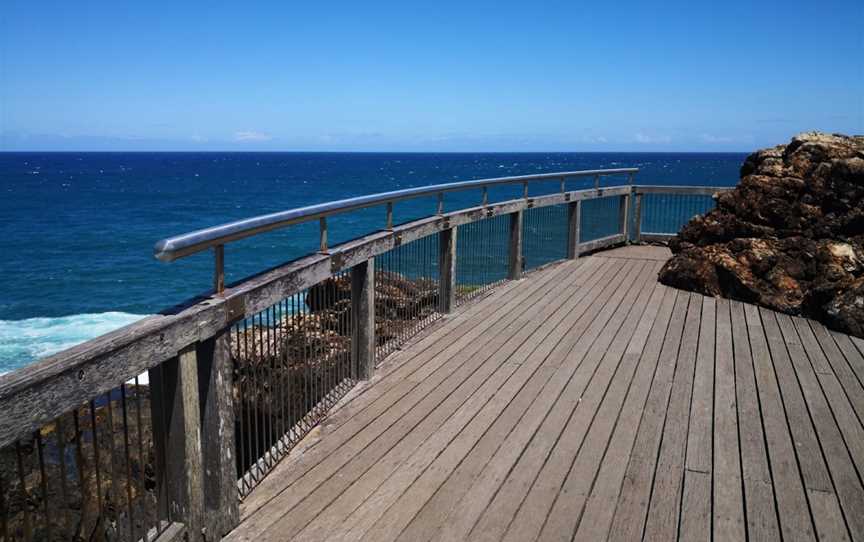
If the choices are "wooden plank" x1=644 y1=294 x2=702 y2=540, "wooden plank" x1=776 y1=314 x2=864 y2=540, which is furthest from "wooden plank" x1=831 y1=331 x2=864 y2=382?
"wooden plank" x1=644 y1=294 x2=702 y2=540

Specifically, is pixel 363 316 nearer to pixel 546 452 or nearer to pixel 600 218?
pixel 546 452

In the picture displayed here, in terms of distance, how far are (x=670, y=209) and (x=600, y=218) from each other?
1746 mm

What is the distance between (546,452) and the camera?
365cm

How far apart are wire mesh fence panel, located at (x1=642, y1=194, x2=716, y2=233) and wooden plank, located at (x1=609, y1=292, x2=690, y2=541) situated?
5976 millimetres

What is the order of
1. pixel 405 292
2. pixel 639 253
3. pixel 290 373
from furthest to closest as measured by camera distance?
1. pixel 639 253
2. pixel 405 292
3. pixel 290 373

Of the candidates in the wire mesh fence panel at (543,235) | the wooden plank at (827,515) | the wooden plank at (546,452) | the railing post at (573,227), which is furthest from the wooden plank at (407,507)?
the railing post at (573,227)

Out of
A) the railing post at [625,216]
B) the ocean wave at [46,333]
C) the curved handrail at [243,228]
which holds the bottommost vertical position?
the ocean wave at [46,333]

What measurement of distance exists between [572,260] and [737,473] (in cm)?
650

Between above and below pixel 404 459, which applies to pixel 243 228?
above

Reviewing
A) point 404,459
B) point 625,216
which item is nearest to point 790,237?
point 625,216

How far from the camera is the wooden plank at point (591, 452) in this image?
9.77ft

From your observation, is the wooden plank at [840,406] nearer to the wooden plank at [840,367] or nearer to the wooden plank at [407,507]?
the wooden plank at [840,367]

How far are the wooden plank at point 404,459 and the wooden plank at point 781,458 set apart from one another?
1.57m

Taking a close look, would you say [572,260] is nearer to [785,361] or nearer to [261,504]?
[785,361]
